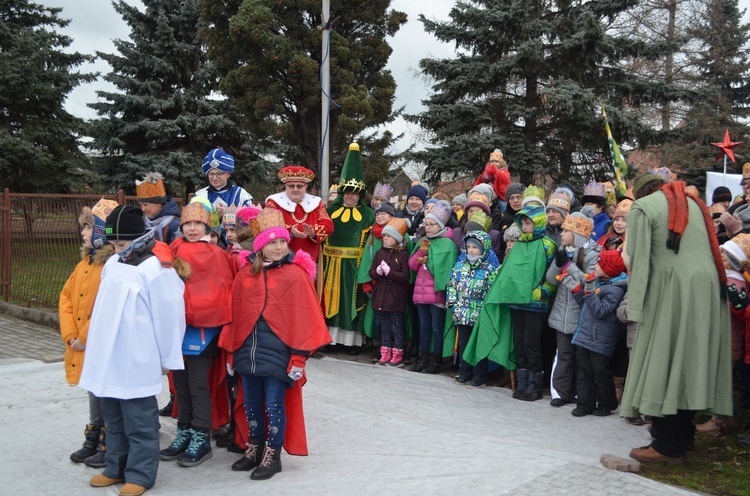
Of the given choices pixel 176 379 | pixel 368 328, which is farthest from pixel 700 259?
pixel 368 328

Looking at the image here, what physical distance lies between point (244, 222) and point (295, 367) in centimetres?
156

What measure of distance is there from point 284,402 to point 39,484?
1679 millimetres

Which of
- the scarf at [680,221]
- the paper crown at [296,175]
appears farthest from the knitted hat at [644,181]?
the paper crown at [296,175]

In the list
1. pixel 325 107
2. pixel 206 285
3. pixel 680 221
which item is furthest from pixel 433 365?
pixel 325 107

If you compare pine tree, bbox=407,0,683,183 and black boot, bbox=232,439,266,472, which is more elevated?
pine tree, bbox=407,0,683,183

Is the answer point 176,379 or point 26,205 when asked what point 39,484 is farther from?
point 26,205

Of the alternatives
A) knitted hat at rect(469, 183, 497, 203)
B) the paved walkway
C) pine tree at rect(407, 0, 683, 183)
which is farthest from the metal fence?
pine tree at rect(407, 0, 683, 183)

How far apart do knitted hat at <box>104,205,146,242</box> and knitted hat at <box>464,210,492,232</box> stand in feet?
12.7

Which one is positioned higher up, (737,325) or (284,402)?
(737,325)

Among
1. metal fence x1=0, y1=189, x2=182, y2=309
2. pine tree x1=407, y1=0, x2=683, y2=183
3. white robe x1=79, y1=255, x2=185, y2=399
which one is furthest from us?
pine tree x1=407, y1=0, x2=683, y2=183

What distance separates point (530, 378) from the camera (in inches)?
264

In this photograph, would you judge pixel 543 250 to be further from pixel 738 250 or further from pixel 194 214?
pixel 194 214

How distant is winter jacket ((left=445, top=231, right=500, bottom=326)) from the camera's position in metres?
7.10

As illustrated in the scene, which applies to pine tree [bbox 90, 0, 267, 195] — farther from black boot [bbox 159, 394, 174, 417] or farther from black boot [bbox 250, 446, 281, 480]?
black boot [bbox 250, 446, 281, 480]
